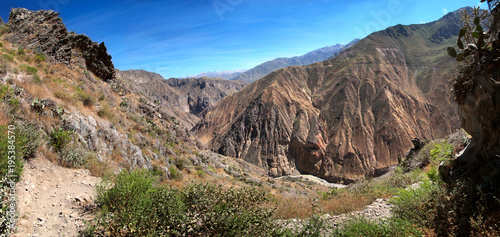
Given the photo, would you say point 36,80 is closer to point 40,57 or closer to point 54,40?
point 40,57

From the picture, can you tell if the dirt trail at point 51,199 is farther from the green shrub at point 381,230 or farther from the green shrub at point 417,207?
the green shrub at point 417,207

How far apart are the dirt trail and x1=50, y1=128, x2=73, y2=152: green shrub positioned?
820 millimetres

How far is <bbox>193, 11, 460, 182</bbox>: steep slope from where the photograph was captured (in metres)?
51.2

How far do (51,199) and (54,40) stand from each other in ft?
41.1

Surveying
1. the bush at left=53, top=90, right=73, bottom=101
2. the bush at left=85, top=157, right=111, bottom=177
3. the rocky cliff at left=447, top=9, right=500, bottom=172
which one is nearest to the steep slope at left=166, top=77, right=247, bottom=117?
the bush at left=53, top=90, right=73, bottom=101

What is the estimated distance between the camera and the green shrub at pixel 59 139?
6.32 m

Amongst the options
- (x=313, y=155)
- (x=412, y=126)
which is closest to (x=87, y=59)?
(x=313, y=155)

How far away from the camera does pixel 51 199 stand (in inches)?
173

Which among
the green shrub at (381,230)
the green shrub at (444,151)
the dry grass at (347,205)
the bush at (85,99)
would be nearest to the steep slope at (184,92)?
the bush at (85,99)

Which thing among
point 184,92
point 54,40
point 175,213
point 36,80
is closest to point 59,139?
point 36,80

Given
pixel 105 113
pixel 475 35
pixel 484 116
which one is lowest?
pixel 484 116

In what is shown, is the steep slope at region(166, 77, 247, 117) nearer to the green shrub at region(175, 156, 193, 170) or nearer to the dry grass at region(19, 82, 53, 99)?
the green shrub at region(175, 156, 193, 170)

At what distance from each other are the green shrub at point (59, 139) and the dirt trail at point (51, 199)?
2.69 ft

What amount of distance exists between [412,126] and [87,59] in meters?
63.8
